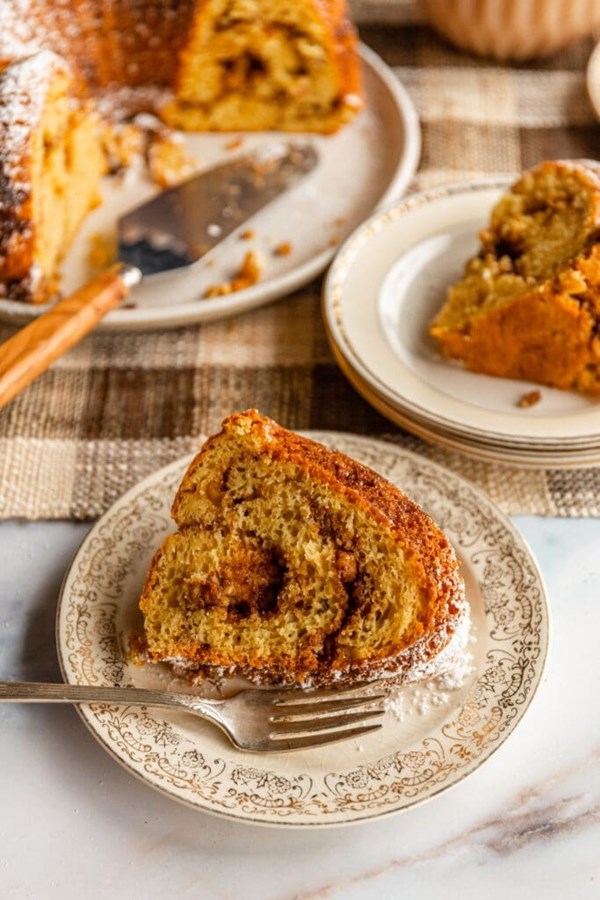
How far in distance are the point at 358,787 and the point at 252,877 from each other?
0.68ft

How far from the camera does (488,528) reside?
70.3 inches

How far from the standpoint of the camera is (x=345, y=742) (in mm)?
1541

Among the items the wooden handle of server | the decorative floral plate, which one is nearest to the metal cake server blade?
the wooden handle of server

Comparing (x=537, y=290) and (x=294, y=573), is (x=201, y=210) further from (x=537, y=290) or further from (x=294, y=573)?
(x=294, y=573)

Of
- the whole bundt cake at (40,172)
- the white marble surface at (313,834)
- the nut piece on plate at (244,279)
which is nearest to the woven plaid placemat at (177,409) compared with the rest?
the nut piece on plate at (244,279)

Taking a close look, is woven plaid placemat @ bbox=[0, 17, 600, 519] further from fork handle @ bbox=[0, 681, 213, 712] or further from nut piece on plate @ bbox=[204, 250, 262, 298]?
fork handle @ bbox=[0, 681, 213, 712]

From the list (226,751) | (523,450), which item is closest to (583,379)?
(523,450)

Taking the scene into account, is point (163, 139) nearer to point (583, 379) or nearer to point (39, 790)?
point (583, 379)

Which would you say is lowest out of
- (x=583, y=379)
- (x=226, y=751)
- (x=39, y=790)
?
(x=39, y=790)

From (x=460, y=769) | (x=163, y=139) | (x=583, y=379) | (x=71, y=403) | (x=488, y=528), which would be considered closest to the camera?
(x=460, y=769)

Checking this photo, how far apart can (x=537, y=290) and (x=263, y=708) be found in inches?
39.4

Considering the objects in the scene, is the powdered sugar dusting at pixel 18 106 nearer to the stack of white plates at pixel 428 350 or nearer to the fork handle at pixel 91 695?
the stack of white plates at pixel 428 350

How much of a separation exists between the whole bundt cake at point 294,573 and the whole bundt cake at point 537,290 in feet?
1.93

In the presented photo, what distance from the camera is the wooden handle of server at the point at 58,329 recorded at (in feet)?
6.53
